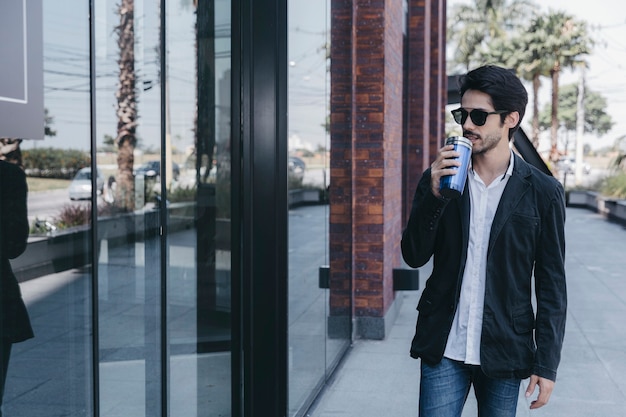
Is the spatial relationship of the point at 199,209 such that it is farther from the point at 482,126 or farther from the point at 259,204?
the point at 482,126

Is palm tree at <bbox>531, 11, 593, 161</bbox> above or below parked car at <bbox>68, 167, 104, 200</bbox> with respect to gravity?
above

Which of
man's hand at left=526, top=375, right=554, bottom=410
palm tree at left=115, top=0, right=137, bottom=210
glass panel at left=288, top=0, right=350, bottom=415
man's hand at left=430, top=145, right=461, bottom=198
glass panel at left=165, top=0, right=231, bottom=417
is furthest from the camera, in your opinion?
glass panel at left=288, top=0, right=350, bottom=415

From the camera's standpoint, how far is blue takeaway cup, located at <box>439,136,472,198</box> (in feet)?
8.95

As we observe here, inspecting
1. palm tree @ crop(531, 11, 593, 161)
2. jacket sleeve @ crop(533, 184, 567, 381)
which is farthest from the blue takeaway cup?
palm tree @ crop(531, 11, 593, 161)

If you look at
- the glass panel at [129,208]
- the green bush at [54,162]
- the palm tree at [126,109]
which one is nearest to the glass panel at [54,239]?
the green bush at [54,162]

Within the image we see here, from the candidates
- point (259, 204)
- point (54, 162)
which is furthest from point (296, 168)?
point (54, 162)

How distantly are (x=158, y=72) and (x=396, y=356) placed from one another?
4594 millimetres

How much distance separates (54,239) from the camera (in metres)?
2.61

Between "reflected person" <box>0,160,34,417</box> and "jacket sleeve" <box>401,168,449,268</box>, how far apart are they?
4.52 feet

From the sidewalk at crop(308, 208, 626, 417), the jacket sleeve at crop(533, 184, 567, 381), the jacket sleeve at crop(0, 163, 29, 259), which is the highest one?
the jacket sleeve at crop(0, 163, 29, 259)

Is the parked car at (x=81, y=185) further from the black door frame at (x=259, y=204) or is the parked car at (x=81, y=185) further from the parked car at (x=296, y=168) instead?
the parked car at (x=296, y=168)

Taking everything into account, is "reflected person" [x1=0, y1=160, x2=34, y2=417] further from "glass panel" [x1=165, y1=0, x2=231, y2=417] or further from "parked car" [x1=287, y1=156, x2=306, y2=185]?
"parked car" [x1=287, y1=156, x2=306, y2=185]

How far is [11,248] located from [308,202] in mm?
3831

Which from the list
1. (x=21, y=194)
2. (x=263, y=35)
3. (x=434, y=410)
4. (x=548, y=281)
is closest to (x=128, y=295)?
(x=21, y=194)
